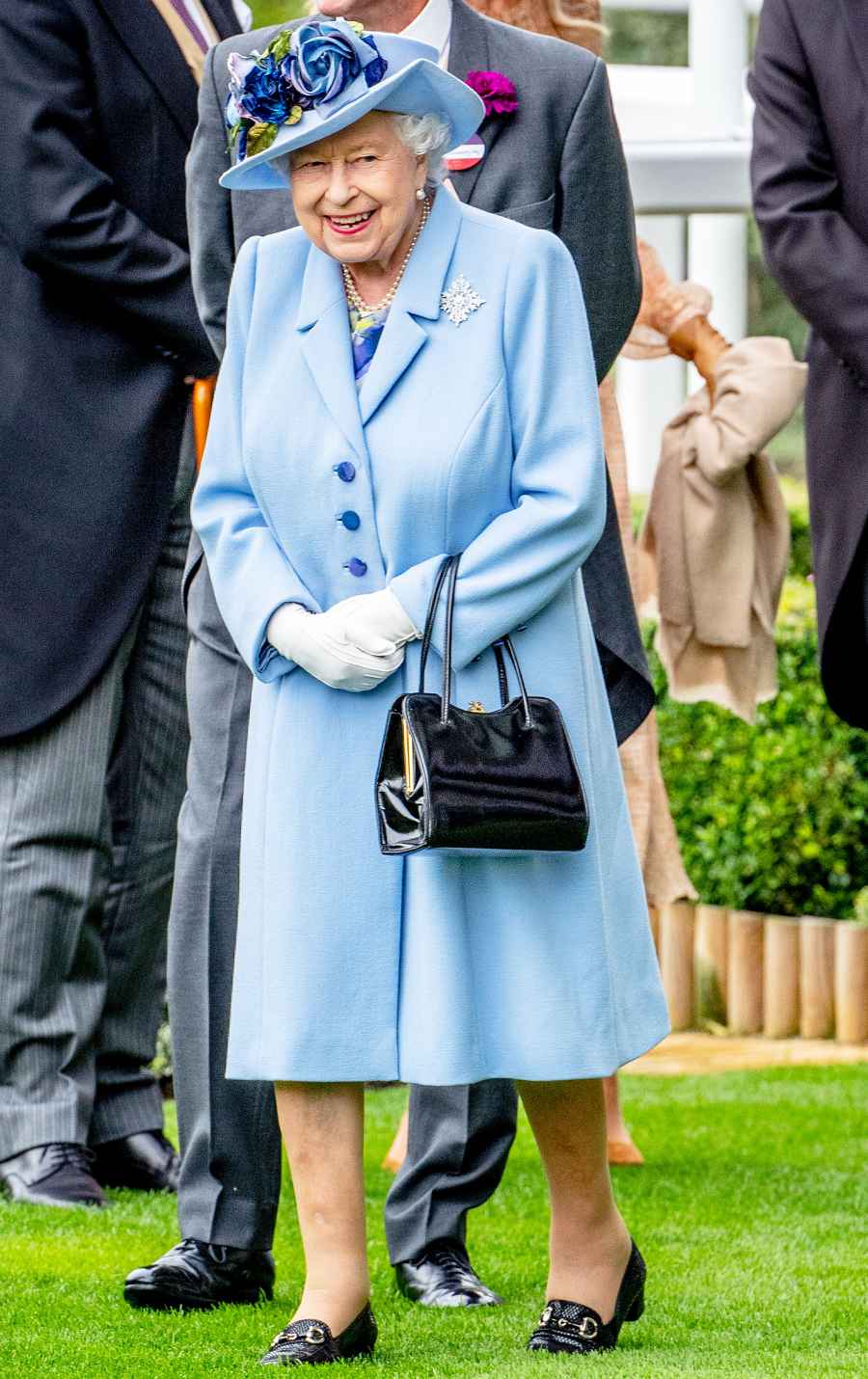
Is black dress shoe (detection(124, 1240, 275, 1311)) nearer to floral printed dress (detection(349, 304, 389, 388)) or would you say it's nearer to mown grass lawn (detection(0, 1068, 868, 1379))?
mown grass lawn (detection(0, 1068, 868, 1379))

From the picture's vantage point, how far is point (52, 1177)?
16.5 feet

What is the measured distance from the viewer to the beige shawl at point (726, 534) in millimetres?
5992

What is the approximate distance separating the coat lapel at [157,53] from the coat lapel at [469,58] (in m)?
1.09

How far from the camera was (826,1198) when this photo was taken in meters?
5.16

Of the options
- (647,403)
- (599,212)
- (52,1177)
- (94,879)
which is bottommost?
(52,1177)

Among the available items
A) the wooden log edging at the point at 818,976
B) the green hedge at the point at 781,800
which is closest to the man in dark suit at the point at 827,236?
the wooden log edging at the point at 818,976

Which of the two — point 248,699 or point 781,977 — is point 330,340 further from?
point 781,977

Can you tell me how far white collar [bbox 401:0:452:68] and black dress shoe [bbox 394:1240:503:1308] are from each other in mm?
2010

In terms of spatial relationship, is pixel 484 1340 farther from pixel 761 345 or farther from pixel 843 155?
pixel 761 345

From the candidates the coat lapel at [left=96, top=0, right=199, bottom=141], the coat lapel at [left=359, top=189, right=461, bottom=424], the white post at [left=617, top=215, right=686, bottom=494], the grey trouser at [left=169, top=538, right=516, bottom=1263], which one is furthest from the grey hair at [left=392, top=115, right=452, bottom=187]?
the white post at [left=617, top=215, right=686, bottom=494]

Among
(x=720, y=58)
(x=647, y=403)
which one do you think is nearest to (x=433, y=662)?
(x=720, y=58)

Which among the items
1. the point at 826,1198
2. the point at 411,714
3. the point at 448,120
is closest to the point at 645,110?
the point at 826,1198

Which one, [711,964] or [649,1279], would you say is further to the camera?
[711,964]

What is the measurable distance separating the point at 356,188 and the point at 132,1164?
2.59 meters
